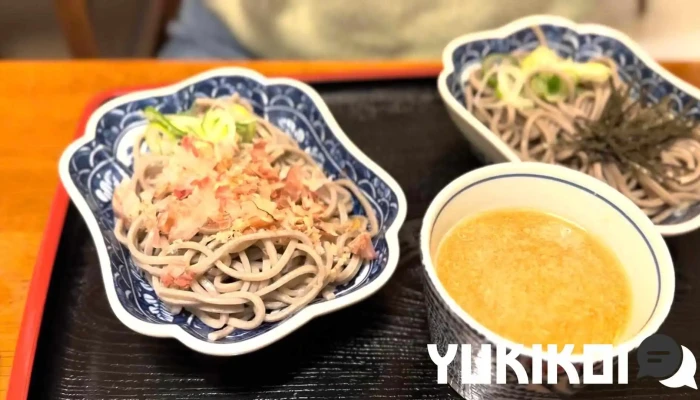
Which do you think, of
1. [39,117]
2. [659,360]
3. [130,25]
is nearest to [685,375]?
[659,360]

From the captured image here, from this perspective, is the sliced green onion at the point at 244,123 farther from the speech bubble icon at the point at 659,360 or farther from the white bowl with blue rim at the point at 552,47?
the speech bubble icon at the point at 659,360

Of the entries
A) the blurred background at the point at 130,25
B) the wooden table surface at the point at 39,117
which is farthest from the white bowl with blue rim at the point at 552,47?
the blurred background at the point at 130,25

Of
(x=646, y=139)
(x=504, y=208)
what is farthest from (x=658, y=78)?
(x=504, y=208)

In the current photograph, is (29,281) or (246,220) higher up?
(246,220)

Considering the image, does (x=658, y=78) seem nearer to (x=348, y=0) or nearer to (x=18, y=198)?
(x=348, y=0)

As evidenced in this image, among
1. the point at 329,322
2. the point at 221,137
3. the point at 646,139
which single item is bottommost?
the point at 329,322

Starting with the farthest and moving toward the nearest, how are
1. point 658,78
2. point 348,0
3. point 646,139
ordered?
point 348,0 → point 658,78 → point 646,139
